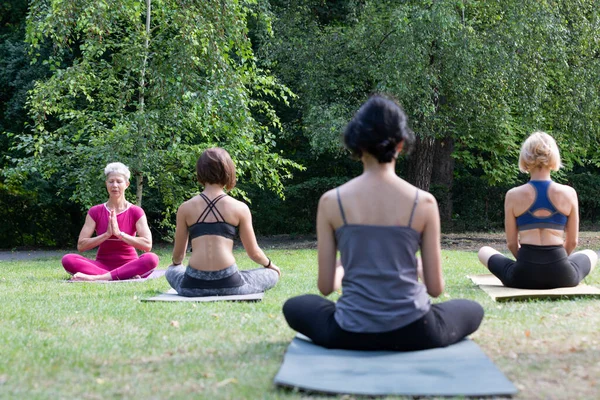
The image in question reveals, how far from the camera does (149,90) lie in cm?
1328

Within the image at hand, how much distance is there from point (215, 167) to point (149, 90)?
23.8 ft

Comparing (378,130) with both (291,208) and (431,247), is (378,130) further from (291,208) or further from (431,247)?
(291,208)

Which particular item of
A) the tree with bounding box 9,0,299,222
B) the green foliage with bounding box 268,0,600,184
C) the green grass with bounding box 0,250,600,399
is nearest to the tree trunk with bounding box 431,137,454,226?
the green foliage with bounding box 268,0,600,184

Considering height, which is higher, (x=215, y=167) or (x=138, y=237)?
(x=215, y=167)

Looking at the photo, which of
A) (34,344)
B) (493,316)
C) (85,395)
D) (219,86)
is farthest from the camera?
(219,86)

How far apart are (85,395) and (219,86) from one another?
9498 millimetres

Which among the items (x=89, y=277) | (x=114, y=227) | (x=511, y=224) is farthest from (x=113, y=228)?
(x=511, y=224)

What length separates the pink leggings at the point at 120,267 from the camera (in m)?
8.80

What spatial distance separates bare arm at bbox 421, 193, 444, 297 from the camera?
4027 mm

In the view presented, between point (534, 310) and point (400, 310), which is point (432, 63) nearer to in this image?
point (534, 310)

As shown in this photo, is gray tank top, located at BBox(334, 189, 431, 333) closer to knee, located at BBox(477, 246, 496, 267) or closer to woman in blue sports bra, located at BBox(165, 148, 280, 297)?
woman in blue sports bra, located at BBox(165, 148, 280, 297)

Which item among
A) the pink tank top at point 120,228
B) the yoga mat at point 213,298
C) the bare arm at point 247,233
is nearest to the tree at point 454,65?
the pink tank top at point 120,228

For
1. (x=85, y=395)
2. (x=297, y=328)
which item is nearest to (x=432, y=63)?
(x=297, y=328)

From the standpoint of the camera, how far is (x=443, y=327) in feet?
13.6
